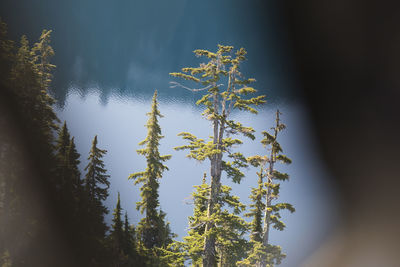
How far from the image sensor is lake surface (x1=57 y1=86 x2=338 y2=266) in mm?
57194

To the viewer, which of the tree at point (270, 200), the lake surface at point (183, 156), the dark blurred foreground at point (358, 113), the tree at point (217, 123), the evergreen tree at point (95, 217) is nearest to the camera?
the evergreen tree at point (95, 217)

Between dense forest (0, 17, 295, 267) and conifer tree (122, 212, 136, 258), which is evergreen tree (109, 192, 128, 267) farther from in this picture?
conifer tree (122, 212, 136, 258)

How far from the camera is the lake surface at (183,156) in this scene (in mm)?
57194

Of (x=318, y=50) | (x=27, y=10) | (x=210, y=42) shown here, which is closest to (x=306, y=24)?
(x=318, y=50)

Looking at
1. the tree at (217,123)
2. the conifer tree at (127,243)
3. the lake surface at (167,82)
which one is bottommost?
the conifer tree at (127,243)

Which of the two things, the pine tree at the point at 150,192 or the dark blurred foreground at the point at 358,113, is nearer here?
the pine tree at the point at 150,192

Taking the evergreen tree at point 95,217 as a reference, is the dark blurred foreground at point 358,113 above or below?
above

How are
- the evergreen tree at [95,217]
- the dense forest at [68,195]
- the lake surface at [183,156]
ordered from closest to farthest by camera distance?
the dense forest at [68,195]
the evergreen tree at [95,217]
the lake surface at [183,156]

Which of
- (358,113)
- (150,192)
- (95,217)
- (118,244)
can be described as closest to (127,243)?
(118,244)

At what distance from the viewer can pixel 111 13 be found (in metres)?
129

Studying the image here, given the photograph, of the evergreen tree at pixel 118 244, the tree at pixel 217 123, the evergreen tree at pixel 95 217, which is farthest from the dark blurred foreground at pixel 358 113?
→ the evergreen tree at pixel 95 217

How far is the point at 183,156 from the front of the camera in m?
72.8

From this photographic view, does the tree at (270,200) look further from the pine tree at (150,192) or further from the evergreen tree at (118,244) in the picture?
the evergreen tree at (118,244)

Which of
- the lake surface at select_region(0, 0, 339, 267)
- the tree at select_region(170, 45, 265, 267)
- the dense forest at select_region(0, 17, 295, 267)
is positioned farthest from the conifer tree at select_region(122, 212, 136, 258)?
the lake surface at select_region(0, 0, 339, 267)
